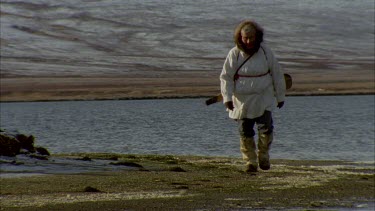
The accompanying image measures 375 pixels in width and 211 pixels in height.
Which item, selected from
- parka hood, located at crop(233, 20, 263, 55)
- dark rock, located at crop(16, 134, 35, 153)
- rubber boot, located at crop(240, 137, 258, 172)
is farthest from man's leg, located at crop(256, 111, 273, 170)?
dark rock, located at crop(16, 134, 35, 153)

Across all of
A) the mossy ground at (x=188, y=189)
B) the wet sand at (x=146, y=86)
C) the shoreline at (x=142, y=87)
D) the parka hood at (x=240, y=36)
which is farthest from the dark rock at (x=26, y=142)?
the shoreline at (x=142, y=87)

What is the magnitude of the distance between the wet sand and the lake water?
41.6 feet

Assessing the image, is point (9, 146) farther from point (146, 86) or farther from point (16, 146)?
point (146, 86)

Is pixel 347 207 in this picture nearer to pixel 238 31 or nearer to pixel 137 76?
pixel 238 31

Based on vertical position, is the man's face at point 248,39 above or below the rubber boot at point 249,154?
above

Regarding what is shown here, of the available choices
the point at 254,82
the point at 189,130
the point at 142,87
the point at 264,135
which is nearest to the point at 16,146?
the point at 264,135

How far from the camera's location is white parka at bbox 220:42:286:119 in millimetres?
9031

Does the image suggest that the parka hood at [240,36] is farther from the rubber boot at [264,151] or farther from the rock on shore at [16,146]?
the rock on shore at [16,146]

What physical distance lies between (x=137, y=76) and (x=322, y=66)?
79.4 ft

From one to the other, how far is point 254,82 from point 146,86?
98.3m

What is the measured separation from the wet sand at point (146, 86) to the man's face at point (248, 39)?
85987 millimetres

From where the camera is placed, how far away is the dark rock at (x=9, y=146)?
2242 centimetres

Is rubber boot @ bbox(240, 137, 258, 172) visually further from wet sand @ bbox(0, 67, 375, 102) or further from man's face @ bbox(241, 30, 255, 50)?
wet sand @ bbox(0, 67, 375, 102)

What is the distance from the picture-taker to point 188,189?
60.8 feet
